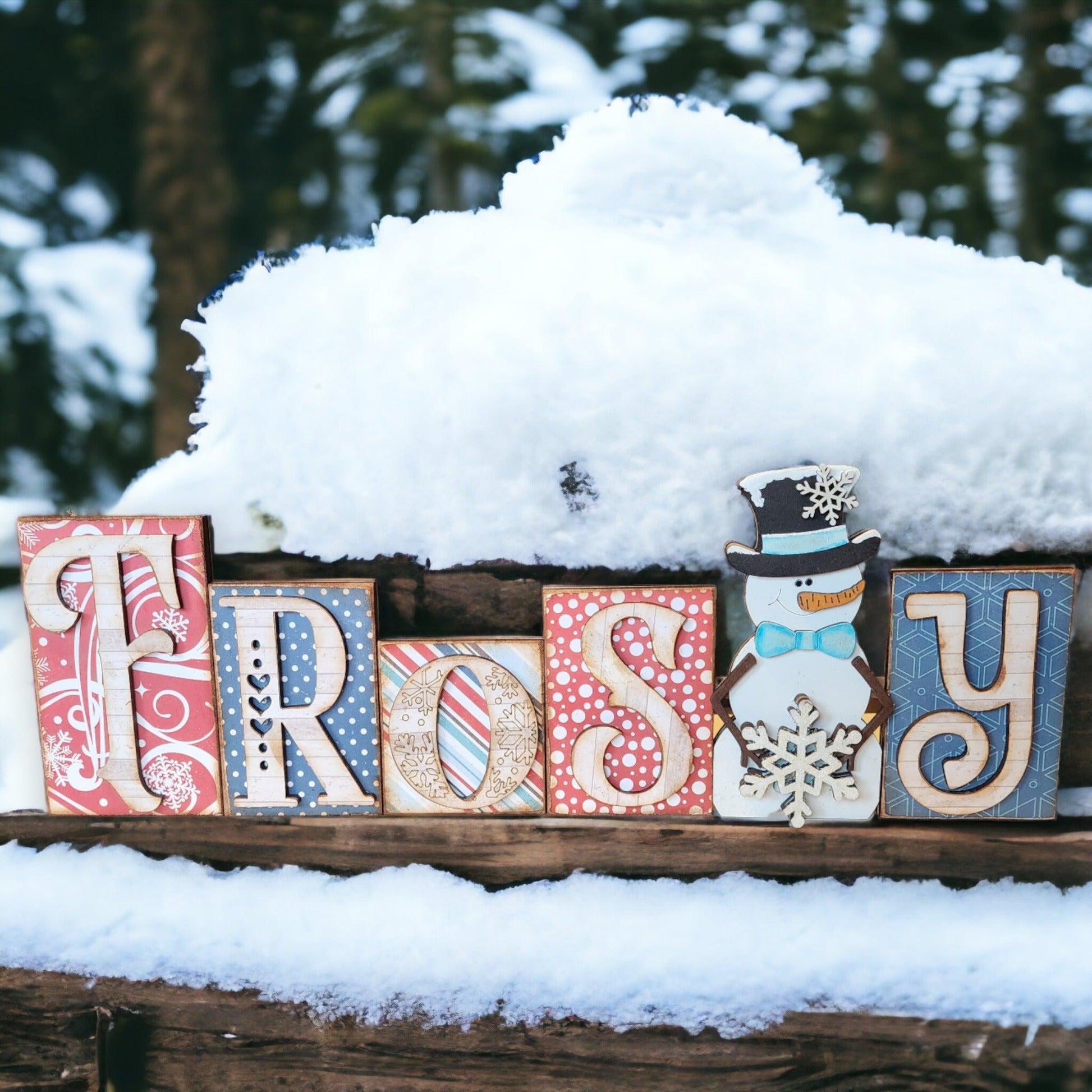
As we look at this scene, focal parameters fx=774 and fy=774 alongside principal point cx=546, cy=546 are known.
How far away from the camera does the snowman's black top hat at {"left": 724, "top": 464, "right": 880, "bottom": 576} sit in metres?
0.66

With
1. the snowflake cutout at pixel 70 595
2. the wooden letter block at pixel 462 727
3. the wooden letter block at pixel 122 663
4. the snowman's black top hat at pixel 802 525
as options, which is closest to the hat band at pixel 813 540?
the snowman's black top hat at pixel 802 525

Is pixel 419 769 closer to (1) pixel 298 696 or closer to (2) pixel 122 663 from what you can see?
(1) pixel 298 696

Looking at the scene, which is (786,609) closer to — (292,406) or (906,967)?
(906,967)

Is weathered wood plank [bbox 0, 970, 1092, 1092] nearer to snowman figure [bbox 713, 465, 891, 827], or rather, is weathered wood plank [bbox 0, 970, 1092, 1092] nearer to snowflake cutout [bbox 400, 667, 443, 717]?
snowman figure [bbox 713, 465, 891, 827]

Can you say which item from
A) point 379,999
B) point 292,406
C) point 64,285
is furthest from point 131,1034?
point 64,285

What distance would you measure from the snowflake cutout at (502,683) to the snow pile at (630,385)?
0.37ft

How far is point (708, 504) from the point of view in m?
0.70

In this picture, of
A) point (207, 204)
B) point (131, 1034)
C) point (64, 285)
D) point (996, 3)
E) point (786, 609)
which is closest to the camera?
point (786, 609)

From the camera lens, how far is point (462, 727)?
0.74m

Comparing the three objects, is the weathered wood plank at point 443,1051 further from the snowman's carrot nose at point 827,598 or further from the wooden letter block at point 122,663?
the snowman's carrot nose at point 827,598

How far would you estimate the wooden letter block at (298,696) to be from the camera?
28.6 inches

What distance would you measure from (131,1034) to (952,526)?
37.0 inches

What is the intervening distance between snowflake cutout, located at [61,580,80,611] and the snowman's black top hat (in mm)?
615

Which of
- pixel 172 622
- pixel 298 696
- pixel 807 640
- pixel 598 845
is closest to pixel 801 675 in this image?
pixel 807 640
